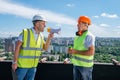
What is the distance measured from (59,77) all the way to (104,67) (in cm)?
105

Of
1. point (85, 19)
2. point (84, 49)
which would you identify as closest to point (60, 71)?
point (84, 49)

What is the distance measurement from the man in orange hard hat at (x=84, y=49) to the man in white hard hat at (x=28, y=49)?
623 mm

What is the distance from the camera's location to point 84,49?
14.9ft

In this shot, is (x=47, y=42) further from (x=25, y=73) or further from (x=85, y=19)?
(x=85, y=19)

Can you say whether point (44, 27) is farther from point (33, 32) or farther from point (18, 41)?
point (18, 41)

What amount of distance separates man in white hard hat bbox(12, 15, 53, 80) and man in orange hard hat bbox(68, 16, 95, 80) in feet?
2.04

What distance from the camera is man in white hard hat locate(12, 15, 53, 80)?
4393 millimetres

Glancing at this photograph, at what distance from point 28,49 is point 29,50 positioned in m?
0.03

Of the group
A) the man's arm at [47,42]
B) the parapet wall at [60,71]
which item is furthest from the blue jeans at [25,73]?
the parapet wall at [60,71]

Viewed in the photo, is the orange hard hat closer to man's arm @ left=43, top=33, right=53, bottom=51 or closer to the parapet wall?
man's arm @ left=43, top=33, right=53, bottom=51

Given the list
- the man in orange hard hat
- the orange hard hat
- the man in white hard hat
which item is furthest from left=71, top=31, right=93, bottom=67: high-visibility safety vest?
the man in white hard hat

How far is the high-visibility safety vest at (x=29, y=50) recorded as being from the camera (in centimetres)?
446

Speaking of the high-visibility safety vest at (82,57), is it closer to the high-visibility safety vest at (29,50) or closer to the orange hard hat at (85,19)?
the orange hard hat at (85,19)

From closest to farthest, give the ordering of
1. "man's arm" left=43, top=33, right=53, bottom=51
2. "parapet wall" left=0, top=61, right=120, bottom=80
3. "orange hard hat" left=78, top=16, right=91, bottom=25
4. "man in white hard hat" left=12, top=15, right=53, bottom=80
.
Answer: "man in white hard hat" left=12, top=15, right=53, bottom=80 → "orange hard hat" left=78, top=16, right=91, bottom=25 → "man's arm" left=43, top=33, right=53, bottom=51 → "parapet wall" left=0, top=61, right=120, bottom=80
